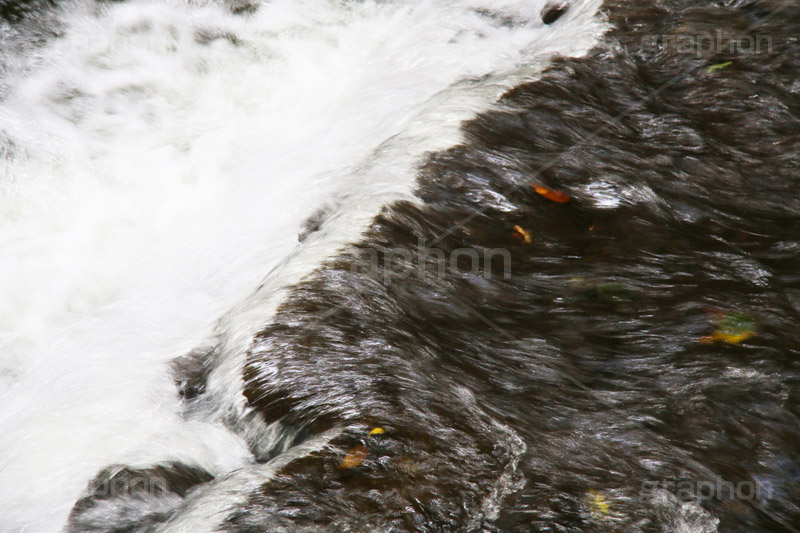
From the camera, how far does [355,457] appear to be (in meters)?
2.57

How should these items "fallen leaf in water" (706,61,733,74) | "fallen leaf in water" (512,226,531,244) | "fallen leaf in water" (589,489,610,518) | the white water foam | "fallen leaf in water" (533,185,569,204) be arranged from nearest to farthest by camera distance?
"fallen leaf in water" (589,489,610,518), the white water foam, "fallen leaf in water" (512,226,531,244), "fallen leaf in water" (533,185,569,204), "fallen leaf in water" (706,61,733,74)

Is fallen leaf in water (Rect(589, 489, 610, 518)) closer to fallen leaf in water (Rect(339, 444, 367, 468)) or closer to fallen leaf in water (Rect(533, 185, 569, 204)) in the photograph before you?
fallen leaf in water (Rect(339, 444, 367, 468))

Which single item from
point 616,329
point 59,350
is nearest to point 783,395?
point 616,329

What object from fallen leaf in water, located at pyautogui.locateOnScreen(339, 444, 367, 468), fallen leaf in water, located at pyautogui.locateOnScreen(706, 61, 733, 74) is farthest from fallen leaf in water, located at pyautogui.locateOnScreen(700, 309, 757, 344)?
fallen leaf in water, located at pyautogui.locateOnScreen(706, 61, 733, 74)

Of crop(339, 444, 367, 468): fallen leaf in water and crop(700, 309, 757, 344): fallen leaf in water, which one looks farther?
crop(700, 309, 757, 344): fallen leaf in water

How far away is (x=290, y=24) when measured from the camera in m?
6.16

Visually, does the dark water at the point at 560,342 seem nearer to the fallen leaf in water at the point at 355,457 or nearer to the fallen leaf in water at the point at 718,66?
the fallen leaf in water at the point at 355,457

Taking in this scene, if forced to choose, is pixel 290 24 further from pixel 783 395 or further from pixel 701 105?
pixel 783 395

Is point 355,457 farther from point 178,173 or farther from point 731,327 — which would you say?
point 178,173

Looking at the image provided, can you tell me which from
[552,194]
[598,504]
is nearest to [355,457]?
[598,504]

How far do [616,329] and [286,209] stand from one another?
94.5 inches

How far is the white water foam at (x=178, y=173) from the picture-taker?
322cm

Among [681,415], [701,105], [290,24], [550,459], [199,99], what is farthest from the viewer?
[290,24]

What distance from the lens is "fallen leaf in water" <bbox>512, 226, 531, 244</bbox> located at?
12.8 feet
